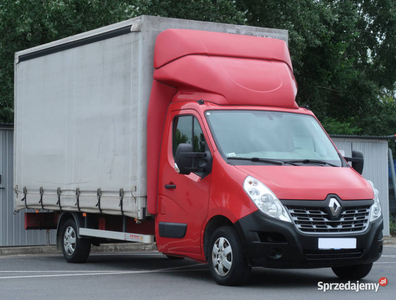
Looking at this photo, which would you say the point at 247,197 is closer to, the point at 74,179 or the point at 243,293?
the point at 243,293

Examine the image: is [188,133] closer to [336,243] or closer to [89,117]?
[336,243]

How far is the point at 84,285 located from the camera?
987 cm

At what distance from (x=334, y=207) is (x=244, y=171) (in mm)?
1142

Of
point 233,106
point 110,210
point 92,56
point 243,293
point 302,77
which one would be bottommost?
point 243,293

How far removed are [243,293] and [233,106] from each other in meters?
2.71

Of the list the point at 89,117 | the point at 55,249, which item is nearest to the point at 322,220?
the point at 89,117

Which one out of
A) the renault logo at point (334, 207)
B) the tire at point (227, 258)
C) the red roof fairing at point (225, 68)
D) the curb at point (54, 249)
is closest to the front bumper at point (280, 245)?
the tire at point (227, 258)

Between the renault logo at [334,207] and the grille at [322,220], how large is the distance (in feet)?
0.27

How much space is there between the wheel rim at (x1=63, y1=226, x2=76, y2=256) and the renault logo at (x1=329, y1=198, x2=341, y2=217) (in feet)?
18.2

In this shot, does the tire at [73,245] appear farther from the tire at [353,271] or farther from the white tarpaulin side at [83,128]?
the tire at [353,271]

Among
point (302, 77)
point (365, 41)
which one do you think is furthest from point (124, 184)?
point (365, 41)

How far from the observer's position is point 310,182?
30.6 ft

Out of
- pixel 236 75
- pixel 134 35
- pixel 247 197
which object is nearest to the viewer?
pixel 247 197

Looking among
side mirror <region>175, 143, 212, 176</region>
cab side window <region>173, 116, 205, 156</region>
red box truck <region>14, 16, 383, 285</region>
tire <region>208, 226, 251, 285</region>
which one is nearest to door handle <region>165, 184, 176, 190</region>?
red box truck <region>14, 16, 383, 285</region>
